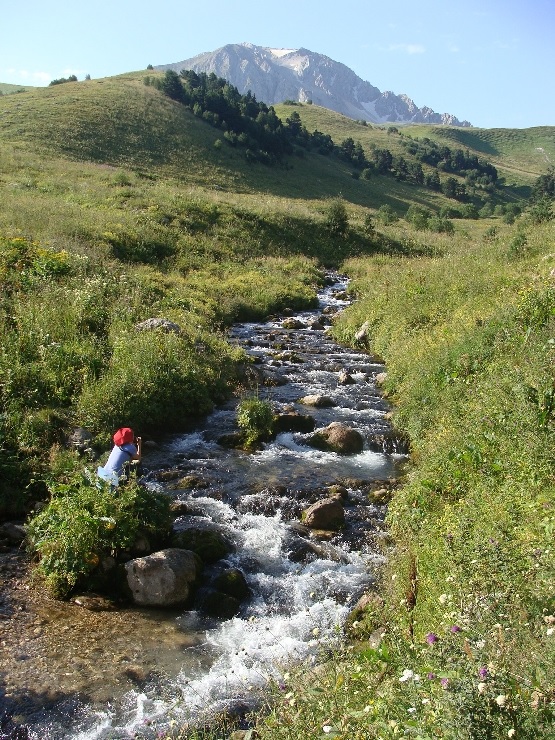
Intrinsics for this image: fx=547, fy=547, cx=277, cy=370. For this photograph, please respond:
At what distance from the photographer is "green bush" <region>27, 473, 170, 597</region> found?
791cm

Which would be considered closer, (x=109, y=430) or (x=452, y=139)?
(x=109, y=430)

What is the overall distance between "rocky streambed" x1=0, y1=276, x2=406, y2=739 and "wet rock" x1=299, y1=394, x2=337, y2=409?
643 millimetres

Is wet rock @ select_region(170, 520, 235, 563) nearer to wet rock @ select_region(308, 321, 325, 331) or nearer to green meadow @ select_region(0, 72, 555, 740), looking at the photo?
green meadow @ select_region(0, 72, 555, 740)

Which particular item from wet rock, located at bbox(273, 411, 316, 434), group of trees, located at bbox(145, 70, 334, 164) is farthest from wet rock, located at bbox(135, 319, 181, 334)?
group of trees, located at bbox(145, 70, 334, 164)

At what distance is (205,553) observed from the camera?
8.96 meters

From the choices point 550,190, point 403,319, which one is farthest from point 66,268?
point 550,190

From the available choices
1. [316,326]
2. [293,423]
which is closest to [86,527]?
[293,423]

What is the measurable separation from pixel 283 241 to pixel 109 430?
31311mm

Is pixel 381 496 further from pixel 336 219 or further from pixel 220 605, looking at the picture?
pixel 336 219

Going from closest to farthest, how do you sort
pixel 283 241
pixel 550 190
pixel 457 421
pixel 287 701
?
pixel 287 701, pixel 457 421, pixel 283 241, pixel 550 190

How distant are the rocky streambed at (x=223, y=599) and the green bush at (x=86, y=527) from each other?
1.16ft

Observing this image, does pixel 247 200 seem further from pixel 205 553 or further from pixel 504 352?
pixel 205 553

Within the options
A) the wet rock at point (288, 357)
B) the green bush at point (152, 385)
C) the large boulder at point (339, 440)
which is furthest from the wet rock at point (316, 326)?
the large boulder at point (339, 440)

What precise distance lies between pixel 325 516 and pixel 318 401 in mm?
6150
